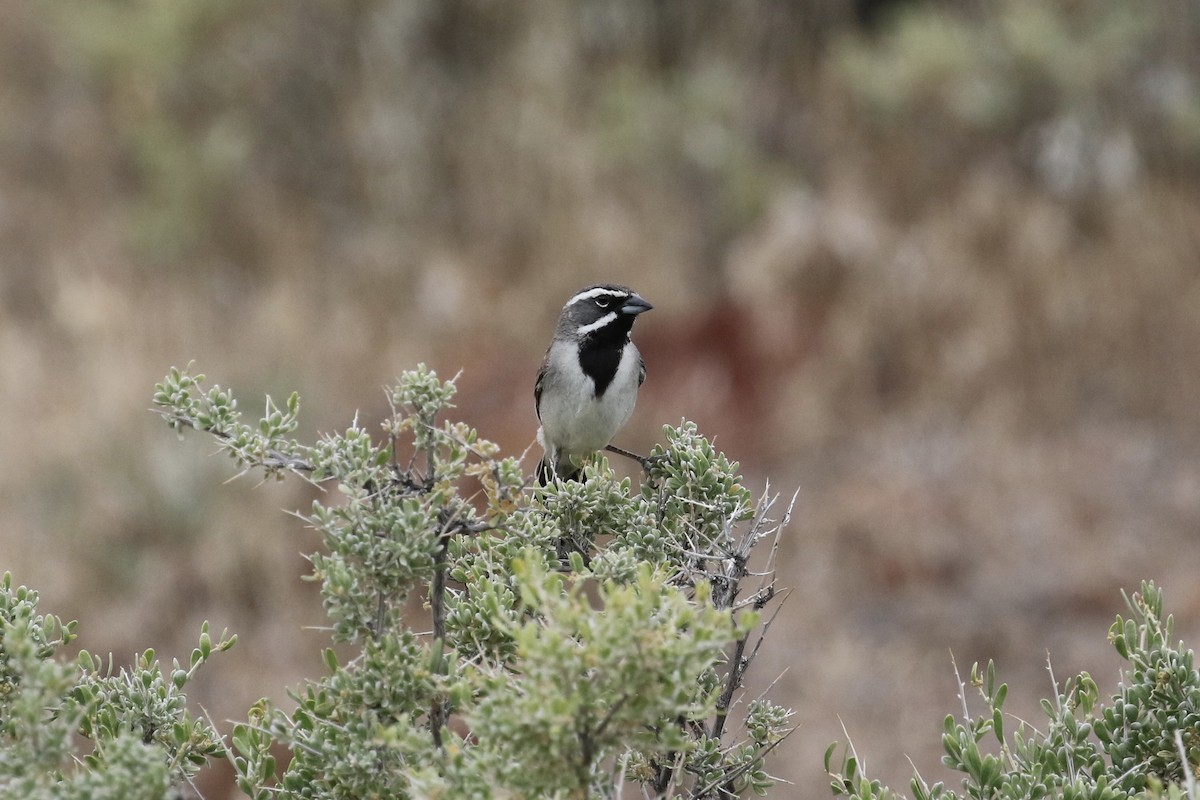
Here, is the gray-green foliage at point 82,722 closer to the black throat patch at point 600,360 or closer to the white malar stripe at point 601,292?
the black throat patch at point 600,360

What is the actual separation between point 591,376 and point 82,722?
283cm

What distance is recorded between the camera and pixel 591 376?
5.71 metres

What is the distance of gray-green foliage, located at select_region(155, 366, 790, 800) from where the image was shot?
2537 mm

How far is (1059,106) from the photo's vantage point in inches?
432

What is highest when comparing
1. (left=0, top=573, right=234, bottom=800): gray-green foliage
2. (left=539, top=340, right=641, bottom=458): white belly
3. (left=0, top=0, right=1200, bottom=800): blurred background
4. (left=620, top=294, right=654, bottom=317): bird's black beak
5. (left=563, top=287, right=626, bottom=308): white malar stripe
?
(left=0, top=0, right=1200, bottom=800): blurred background

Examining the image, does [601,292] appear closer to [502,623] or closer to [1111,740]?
[1111,740]

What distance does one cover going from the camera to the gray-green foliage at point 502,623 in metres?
2.54

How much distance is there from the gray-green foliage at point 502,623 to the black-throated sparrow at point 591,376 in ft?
5.94

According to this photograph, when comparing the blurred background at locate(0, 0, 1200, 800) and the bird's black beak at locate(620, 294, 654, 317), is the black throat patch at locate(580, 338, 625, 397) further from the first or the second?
the blurred background at locate(0, 0, 1200, 800)

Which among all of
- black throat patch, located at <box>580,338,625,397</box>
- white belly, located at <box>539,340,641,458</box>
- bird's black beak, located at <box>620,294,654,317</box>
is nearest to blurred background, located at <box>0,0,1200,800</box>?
white belly, located at <box>539,340,641,458</box>

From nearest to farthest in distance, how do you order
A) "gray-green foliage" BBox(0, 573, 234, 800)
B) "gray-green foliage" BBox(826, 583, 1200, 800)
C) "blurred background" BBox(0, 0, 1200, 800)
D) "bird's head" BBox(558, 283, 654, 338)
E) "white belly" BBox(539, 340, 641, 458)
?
"gray-green foliage" BBox(0, 573, 234, 800) < "gray-green foliage" BBox(826, 583, 1200, 800) < "white belly" BBox(539, 340, 641, 458) < "bird's head" BBox(558, 283, 654, 338) < "blurred background" BBox(0, 0, 1200, 800)

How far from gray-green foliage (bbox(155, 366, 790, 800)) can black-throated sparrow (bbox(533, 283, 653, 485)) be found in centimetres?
181

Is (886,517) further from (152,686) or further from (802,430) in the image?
(152,686)

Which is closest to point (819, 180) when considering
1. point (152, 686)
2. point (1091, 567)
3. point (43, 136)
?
point (1091, 567)
